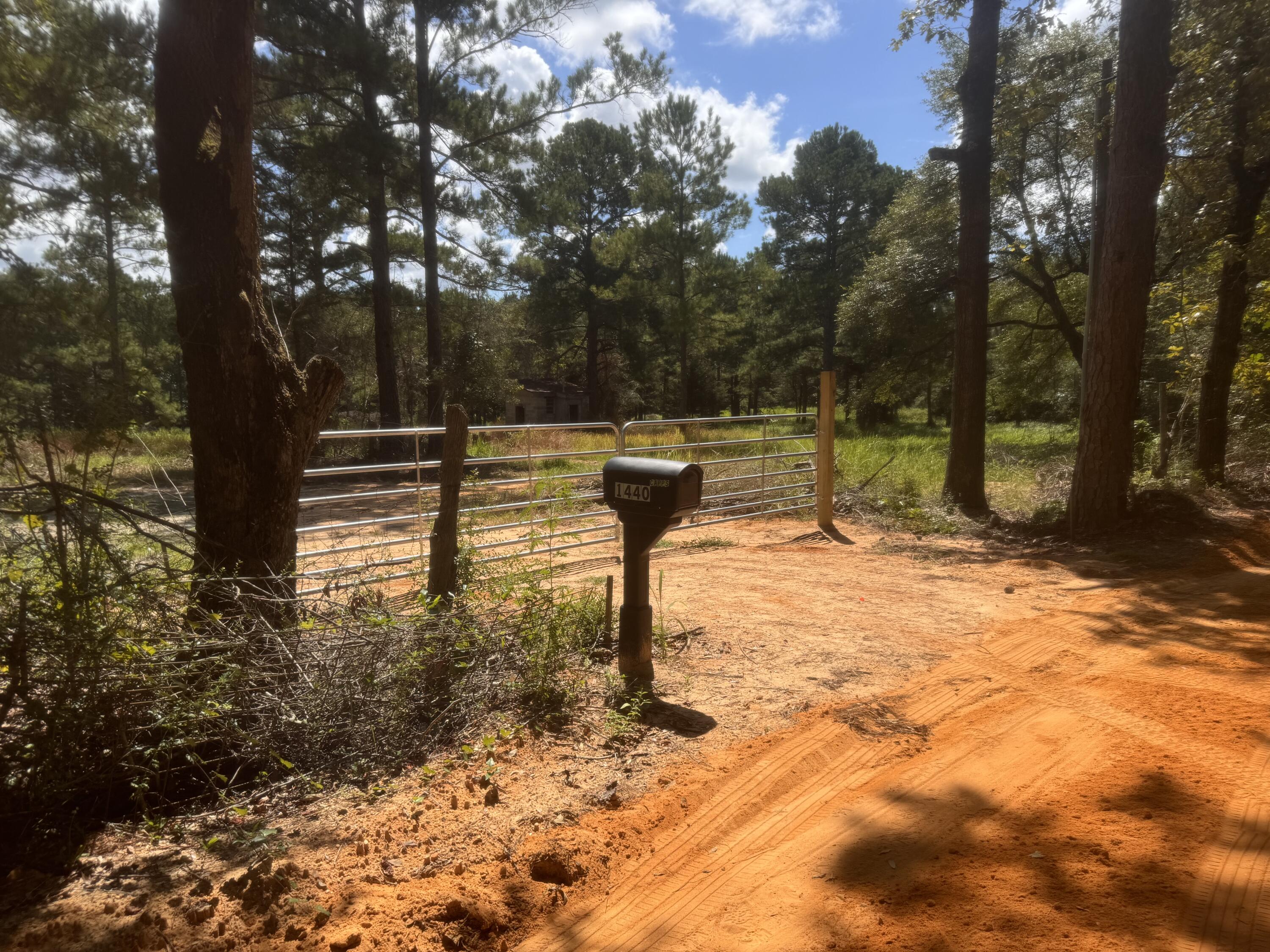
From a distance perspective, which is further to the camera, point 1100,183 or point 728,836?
point 1100,183

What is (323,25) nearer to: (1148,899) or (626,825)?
(626,825)

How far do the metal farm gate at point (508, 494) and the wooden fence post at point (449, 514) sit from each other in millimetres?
337

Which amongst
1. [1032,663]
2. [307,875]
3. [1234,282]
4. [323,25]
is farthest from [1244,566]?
[323,25]

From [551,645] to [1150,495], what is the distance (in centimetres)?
856

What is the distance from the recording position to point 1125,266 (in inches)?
333

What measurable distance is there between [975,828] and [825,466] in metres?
7.26

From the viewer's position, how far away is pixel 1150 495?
29.9 ft

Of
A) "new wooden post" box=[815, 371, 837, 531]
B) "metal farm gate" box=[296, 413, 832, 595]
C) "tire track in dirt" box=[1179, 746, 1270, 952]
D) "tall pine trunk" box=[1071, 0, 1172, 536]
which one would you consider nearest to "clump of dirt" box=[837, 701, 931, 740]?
"tire track in dirt" box=[1179, 746, 1270, 952]

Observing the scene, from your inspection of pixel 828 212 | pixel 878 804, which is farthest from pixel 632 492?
pixel 828 212

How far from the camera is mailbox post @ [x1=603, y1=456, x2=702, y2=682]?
147 inches

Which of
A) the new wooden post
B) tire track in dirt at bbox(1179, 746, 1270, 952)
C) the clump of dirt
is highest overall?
the new wooden post

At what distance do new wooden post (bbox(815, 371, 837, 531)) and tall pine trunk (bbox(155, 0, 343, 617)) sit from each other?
22.8ft

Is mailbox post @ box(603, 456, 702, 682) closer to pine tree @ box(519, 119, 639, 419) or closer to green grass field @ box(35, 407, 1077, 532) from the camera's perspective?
green grass field @ box(35, 407, 1077, 532)

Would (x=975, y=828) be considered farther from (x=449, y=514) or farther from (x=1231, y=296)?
(x=1231, y=296)
